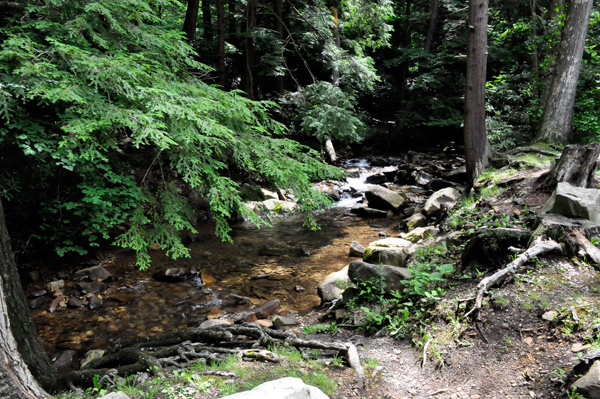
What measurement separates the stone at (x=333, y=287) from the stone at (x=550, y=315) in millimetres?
3060

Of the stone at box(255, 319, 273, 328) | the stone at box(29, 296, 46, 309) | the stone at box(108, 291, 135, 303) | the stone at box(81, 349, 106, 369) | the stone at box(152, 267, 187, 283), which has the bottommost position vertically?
the stone at box(29, 296, 46, 309)

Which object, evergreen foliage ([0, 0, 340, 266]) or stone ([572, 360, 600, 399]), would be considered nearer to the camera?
stone ([572, 360, 600, 399])

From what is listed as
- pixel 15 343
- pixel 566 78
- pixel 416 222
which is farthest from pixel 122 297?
pixel 566 78

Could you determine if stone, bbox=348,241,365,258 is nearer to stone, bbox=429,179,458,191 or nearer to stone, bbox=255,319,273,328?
stone, bbox=255,319,273,328

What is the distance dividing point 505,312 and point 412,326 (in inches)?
40.7

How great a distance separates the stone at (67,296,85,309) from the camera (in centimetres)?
643

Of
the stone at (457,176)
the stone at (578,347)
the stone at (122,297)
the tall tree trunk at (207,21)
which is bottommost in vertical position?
the stone at (122,297)

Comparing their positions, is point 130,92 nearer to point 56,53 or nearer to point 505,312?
point 56,53

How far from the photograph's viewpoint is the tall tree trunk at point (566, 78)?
917cm

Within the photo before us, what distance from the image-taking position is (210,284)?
7.42 meters

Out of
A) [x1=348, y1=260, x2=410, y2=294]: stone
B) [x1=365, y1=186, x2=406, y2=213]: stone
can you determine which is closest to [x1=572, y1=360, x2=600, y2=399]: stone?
[x1=348, y1=260, x2=410, y2=294]: stone

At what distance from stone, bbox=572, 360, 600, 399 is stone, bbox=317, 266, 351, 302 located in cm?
377

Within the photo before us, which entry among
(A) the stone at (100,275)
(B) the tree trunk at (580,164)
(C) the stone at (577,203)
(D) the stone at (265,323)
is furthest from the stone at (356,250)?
(A) the stone at (100,275)

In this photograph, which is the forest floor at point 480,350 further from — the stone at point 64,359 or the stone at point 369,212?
the stone at point 369,212
